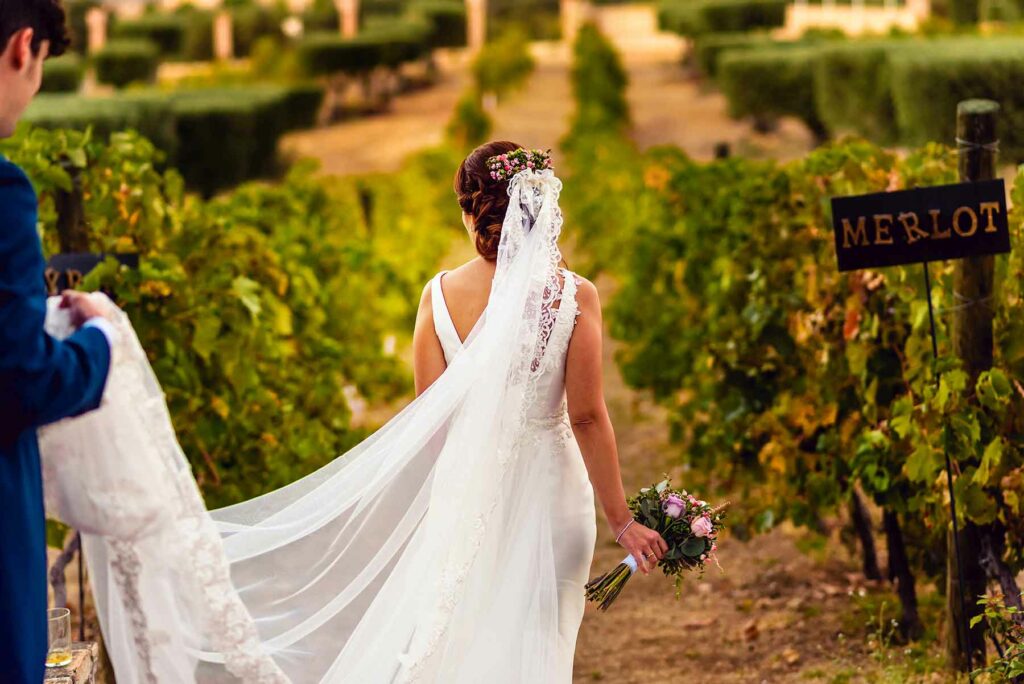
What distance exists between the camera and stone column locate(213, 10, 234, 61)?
3994 cm

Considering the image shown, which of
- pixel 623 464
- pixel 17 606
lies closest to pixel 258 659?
pixel 17 606

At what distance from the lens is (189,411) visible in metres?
4.68

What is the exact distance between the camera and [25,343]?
7.12 ft

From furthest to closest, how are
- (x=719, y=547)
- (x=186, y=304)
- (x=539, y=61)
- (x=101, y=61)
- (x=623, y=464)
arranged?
(x=539, y=61), (x=101, y=61), (x=623, y=464), (x=719, y=547), (x=186, y=304)

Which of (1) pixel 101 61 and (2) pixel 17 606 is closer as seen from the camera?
(2) pixel 17 606

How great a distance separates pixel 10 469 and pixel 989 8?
849 inches

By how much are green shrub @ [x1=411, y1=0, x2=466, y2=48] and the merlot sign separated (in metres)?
42.3

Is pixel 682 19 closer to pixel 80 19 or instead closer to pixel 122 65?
pixel 122 65

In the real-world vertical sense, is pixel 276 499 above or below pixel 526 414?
below

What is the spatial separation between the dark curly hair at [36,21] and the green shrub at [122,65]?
2910cm

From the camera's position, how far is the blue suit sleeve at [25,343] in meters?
2.17

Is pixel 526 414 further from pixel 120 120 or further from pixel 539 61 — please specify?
pixel 539 61

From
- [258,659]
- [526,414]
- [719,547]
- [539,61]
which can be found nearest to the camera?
[258,659]

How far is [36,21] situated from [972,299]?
103 inches
